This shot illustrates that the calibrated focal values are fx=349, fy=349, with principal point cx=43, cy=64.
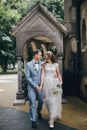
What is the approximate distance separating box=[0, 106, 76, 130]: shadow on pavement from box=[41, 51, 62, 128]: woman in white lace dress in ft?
1.21

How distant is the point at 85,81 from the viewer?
1631 centimetres

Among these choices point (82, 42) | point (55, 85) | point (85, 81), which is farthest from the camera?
point (82, 42)

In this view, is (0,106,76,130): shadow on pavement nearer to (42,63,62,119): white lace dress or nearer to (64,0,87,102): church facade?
(42,63,62,119): white lace dress

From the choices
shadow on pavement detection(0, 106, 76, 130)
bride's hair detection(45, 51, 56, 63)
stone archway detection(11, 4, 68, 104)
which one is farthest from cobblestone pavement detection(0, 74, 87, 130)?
stone archway detection(11, 4, 68, 104)

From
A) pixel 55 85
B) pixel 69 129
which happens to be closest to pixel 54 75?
pixel 55 85

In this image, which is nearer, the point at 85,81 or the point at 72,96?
the point at 85,81

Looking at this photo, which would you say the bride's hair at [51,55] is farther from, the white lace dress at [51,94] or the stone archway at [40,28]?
the stone archway at [40,28]

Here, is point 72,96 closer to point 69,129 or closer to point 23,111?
point 23,111

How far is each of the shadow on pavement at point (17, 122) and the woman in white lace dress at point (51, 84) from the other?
14.5 inches

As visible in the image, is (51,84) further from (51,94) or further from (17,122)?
(17,122)

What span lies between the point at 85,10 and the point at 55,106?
8.17 metres

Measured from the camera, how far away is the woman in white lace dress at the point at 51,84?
30.8 feet

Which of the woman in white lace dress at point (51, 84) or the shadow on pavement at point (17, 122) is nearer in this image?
the shadow on pavement at point (17, 122)

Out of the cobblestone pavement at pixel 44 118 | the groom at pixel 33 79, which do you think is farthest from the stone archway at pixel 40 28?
the groom at pixel 33 79
